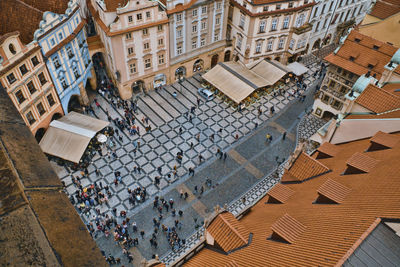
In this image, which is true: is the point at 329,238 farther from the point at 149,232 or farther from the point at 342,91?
the point at 342,91

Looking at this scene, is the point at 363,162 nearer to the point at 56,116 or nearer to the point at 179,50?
the point at 179,50

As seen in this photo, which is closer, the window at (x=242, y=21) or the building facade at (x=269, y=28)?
the building facade at (x=269, y=28)

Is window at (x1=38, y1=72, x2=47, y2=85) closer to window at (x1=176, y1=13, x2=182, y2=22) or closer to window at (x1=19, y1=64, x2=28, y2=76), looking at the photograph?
window at (x1=19, y1=64, x2=28, y2=76)

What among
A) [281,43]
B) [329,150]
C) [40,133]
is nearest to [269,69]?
[281,43]

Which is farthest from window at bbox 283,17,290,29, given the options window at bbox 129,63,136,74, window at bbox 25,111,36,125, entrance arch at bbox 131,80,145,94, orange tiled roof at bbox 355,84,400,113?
window at bbox 25,111,36,125

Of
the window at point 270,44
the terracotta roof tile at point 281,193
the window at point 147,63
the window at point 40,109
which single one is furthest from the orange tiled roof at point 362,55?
the window at point 40,109

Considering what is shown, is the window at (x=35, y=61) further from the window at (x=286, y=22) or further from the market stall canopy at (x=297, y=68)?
the market stall canopy at (x=297, y=68)
